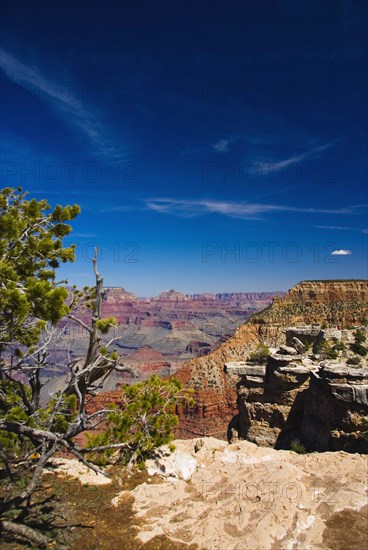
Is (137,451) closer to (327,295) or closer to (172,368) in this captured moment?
(327,295)

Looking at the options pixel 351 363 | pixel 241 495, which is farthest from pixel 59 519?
pixel 351 363

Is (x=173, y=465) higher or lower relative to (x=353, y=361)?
lower

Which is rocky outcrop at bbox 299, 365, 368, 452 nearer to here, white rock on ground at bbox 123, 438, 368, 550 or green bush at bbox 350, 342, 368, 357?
green bush at bbox 350, 342, 368, 357

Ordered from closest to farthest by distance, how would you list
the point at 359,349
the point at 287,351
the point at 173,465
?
the point at 173,465, the point at 359,349, the point at 287,351

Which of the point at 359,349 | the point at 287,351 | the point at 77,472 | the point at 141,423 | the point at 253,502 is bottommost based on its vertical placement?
the point at 77,472

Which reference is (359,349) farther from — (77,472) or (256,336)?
(256,336)

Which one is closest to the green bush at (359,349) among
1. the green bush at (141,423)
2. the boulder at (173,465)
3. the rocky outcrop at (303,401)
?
the rocky outcrop at (303,401)

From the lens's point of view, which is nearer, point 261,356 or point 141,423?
point 141,423

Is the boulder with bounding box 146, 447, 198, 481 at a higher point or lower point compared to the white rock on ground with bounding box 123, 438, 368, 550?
lower

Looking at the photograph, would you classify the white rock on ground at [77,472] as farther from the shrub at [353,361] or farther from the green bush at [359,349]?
the green bush at [359,349]

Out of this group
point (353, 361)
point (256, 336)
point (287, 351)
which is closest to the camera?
point (353, 361)

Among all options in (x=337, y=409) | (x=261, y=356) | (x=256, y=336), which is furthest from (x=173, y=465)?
(x=256, y=336)

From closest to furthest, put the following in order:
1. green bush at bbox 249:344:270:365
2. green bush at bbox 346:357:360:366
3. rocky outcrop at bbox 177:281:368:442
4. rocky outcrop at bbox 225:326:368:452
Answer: rocky outcrop at bbox 225:326:368:452, green bush at bbox 346:357:360:366, green bush at bbox 249:344:270:365, rocky outcrop at bbox 177:281:368:442

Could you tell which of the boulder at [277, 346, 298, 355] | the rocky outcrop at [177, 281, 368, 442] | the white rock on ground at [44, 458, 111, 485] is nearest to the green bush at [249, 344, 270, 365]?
the boulder at [277, 346, 298, 355]
